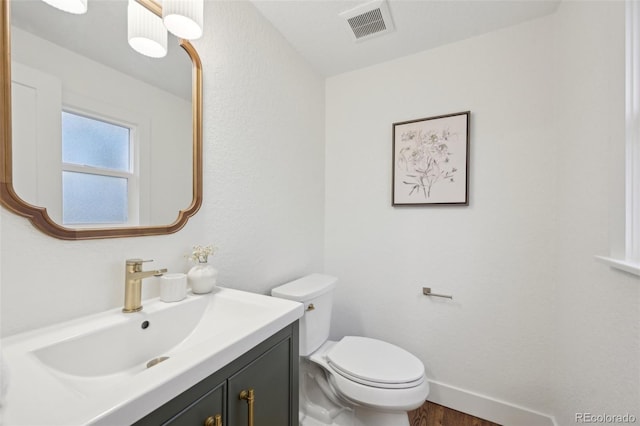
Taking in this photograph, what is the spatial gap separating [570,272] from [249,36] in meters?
1.91

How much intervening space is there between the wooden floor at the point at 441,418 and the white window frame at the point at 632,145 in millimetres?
1267

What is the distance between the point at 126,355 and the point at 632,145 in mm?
1608

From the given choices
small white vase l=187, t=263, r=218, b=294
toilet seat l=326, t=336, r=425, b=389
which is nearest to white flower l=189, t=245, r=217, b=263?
small white vase l=187, t=263, r=218, b=294

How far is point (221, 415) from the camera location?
62cm

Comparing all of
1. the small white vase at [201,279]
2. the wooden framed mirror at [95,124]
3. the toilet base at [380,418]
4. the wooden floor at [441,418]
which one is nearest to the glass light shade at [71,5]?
the wooden framed mirror at [95,124]

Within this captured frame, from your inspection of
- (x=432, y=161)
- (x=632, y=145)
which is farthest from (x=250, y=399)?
(x=432, y=161)

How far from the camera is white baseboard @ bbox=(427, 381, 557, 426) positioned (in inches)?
56.8

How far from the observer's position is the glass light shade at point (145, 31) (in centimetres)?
89

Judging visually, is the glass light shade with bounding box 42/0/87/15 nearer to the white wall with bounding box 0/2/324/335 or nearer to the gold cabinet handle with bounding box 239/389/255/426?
the white wall with bounding box 0/2/324/335

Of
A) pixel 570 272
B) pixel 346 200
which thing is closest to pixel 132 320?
pixel 346 200

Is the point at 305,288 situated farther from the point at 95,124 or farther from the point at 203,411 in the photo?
the point at 95,124

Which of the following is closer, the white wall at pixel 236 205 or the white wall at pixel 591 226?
the white wall at pixel 236 205

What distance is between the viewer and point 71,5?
0.76 m

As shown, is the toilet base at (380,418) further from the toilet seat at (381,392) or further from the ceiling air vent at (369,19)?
the ceiling air vent at (369,19)
